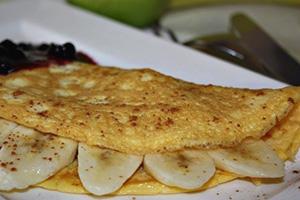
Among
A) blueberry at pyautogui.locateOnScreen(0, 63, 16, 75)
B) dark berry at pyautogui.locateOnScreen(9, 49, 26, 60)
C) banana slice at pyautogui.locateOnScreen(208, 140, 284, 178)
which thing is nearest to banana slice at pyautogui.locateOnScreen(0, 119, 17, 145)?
blueberry at pyautogui.locateOnScreen(0, 63, 16, 75)

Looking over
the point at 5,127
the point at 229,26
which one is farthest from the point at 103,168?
the point at 229,26

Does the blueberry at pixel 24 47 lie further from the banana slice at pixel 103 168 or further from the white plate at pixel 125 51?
the banana slice at pixel 103 168

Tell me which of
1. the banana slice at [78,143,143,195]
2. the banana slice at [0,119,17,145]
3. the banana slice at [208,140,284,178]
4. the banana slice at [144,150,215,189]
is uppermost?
the banana slice at [208,140,284,178]

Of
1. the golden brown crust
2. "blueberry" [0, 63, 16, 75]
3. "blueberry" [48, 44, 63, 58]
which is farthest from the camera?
"blueberry" [48, 44, 63, 58]

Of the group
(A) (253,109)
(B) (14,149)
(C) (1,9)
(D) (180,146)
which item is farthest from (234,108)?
(C) (1,9)

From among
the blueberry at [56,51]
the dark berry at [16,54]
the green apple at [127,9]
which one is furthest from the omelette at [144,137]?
the green apple at [127,9]

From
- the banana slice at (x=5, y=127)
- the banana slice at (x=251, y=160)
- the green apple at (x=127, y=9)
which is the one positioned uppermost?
the banana slice at (x=251, y=160)

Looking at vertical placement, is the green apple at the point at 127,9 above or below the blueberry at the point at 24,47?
below

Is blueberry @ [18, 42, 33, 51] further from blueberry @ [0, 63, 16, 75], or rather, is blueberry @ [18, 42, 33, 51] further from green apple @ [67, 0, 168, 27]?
green apple @ [67, 0, 168, 27]
